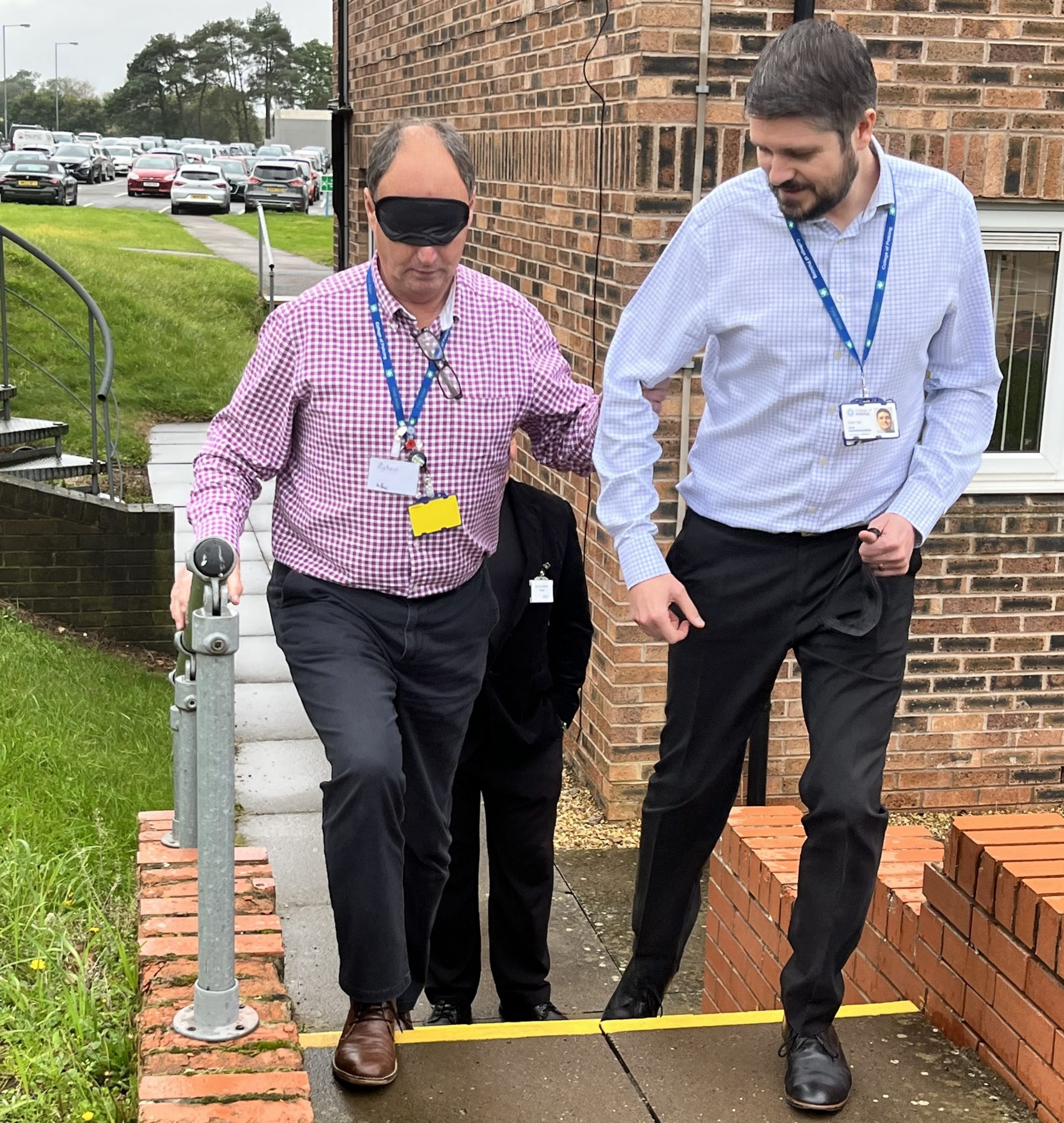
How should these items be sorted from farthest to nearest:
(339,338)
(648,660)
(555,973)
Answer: (648,660) < (555,973) < (339,338)

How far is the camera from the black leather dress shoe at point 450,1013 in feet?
13.3

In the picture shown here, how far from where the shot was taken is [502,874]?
161 inches

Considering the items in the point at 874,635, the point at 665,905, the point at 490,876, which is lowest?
the point at 490,876

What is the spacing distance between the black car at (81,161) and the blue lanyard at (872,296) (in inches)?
2461

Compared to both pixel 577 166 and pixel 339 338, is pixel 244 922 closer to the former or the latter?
pixel 339 338

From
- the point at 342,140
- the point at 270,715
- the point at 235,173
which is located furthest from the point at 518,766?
the point at 235,173

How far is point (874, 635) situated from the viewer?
9.85 ft

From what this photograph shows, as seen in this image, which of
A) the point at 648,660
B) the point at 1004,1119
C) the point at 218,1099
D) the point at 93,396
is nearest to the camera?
the point at 218,1099

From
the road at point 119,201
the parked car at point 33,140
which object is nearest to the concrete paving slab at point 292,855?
the road at point 119,201

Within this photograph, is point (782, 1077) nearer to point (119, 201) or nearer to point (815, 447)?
point (815, 447)

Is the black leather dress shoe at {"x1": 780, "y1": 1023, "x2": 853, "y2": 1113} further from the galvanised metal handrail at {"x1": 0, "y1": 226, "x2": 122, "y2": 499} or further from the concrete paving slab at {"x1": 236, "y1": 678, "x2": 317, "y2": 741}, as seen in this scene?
the galvanised metal handrail at {"x1": 0, "y1": 226, "x2": 122, "y2": 499}

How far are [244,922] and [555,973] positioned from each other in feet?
6.17

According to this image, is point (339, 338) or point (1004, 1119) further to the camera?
point (339, 338)

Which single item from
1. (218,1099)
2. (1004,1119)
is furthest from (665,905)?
(218,1099)
